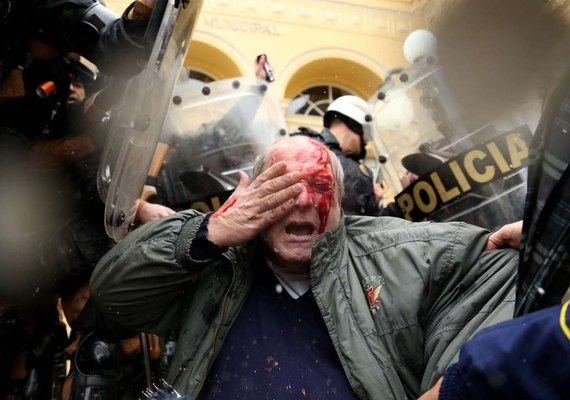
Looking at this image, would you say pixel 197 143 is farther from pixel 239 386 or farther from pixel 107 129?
pixel 239 386

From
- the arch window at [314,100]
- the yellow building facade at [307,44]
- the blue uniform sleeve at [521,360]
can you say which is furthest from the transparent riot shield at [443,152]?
the arch window at [314,100]

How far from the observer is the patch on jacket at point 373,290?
150cm

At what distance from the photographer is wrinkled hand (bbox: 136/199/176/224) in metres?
2.18

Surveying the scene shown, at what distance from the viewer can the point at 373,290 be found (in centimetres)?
154

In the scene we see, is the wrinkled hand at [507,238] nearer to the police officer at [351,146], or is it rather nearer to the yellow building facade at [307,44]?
the police officer at [351,146]

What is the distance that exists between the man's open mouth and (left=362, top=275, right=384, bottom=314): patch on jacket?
0.80ft

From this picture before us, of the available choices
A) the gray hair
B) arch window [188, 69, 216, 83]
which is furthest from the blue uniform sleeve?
arch window [188, 69, 216, 83]

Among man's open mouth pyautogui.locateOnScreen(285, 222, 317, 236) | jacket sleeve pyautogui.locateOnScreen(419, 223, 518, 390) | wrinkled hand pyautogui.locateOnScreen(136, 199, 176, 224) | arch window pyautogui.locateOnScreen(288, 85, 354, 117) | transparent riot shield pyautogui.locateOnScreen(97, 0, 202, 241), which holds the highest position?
arch window pyautogui.locateOnScreen(288, 85, 354, 117)

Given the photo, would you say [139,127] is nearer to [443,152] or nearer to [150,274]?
[150,274]

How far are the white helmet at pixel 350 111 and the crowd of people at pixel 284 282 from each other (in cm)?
165

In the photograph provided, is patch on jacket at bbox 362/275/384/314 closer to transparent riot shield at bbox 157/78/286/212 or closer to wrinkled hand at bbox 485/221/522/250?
wrinkled hand at bbox 485/221/522/250

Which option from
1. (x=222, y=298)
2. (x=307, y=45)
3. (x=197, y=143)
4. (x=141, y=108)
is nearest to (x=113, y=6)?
(x=307, y=45)

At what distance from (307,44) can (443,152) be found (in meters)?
6.57

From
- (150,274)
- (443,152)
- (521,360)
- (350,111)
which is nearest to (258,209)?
(150,274)
